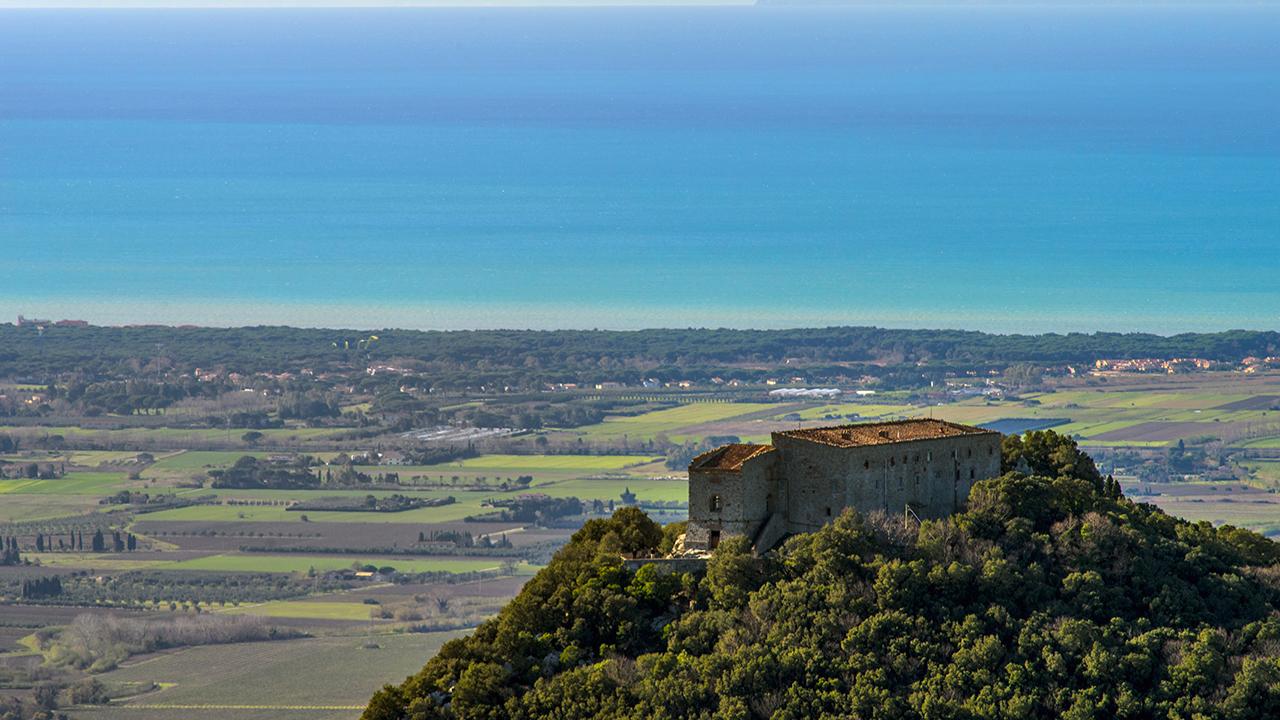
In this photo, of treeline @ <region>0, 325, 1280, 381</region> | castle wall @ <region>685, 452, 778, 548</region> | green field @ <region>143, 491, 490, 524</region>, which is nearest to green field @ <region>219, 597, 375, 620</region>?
green field @ <region>143, 491, 490, 524</region>

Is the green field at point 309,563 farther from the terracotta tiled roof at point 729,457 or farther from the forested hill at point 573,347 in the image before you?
the forested hill at point 573,347

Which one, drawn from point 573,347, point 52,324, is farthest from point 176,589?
point 52,324

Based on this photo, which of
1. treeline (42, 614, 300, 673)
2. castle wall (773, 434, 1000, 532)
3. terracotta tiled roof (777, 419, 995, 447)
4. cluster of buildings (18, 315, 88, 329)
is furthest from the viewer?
cluster of buildings (18, 315, 88, 329)

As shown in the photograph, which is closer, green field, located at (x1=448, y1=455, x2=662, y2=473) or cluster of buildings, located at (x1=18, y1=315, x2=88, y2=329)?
green field, located at (x1=448, y1=455, x2=662, y2=473)

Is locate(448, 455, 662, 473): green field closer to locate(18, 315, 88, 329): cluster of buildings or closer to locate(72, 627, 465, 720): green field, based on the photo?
locate(72, 627, 465, 720): green field

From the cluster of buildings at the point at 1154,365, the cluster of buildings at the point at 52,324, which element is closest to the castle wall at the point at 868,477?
the cluster of buildings at the point at 1154,365

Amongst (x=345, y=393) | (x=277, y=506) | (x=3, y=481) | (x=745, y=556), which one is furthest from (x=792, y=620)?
(x=345, y=393)
